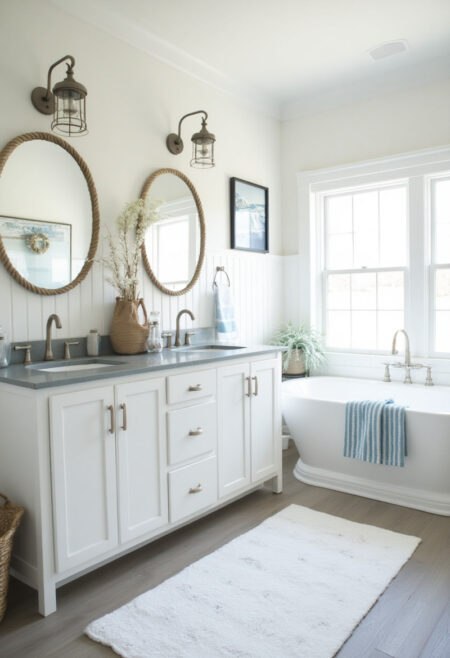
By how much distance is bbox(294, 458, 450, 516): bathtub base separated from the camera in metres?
2.97

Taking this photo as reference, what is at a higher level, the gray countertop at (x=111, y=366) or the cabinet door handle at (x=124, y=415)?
the gray countertop at (x=111, y=366)

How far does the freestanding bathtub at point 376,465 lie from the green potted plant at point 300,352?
204mm

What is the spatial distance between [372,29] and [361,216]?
142 centimetres

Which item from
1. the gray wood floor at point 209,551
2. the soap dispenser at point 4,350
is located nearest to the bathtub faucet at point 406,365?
the gray wood floor at point 209,551

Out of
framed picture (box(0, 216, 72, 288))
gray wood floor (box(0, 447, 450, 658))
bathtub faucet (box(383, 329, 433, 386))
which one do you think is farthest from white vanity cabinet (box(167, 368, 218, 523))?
bathtub faucet (box(383, 329, 433, 386))

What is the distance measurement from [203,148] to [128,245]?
2.84 ft

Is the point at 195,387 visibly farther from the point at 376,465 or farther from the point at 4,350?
the point at 376,465

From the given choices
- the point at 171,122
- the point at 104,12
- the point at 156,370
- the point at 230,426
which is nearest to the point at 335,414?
the point at 230,426

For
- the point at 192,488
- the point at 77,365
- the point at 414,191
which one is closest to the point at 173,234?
the point at 77,365

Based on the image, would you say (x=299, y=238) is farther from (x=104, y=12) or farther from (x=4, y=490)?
(x=4, y=490)

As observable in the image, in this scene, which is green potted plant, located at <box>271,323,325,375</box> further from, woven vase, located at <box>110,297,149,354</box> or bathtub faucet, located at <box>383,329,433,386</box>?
woven vase, located at <box>110,297,149,354</box>

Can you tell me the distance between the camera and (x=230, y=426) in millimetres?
2912

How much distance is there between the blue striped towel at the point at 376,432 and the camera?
9.89 feet

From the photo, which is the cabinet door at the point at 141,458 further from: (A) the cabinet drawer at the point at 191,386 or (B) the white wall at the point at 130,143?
(B) the white wall at the point at 130,143
